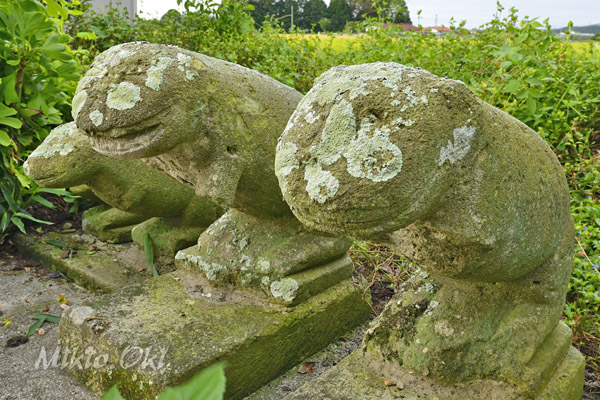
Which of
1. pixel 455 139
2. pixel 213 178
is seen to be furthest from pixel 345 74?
pixel 213 178

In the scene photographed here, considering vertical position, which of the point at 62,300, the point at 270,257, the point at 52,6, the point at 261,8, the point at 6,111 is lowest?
the point at 62,300

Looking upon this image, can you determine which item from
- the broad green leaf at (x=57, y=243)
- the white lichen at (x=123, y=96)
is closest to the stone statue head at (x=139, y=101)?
the white lichen at (x=123, y=96)

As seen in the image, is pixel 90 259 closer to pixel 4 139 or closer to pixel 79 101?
pixel 4 139

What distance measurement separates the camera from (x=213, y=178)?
175 cm

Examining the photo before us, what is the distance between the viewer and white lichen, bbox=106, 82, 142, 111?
1.59 m

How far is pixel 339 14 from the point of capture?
22.0 ft

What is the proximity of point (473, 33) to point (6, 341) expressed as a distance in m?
3.64

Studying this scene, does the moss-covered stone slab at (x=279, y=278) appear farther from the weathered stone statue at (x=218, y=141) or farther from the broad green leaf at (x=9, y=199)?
the broad green leaf at (x=9, y=199)

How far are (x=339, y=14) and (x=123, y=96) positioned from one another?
5.60 metres

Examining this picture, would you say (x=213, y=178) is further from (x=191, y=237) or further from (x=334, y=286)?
(x=191, y=237)

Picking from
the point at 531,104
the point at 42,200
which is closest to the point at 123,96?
the point at 42,200

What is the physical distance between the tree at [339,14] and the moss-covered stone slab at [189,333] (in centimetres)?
505

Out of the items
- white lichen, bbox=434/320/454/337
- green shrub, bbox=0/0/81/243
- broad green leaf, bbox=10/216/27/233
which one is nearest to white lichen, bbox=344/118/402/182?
white lichen, bbox=434/320/454/337

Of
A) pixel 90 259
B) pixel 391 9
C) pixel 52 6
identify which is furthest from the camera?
pixel 391 9
